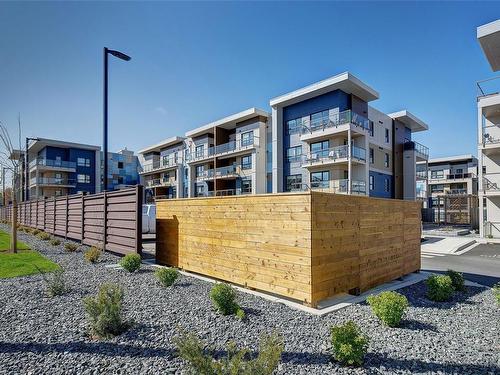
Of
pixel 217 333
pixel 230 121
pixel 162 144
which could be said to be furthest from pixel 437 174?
pixel 217 333

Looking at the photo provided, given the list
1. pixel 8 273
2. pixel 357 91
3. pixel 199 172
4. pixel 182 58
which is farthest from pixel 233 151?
pixel 8 273

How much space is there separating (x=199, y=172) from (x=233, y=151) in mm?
8110

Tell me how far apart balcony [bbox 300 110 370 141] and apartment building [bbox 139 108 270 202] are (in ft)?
22.4

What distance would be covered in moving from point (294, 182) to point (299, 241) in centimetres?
2267

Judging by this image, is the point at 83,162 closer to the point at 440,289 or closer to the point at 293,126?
the point at 293,126

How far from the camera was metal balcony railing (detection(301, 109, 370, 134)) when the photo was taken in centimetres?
2377

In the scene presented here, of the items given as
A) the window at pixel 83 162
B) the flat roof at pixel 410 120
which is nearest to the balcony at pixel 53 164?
the window at pixel 83 162

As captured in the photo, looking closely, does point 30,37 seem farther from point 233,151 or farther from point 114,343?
point 233,151

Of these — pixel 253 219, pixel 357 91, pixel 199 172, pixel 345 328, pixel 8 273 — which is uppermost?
pixel 357 91

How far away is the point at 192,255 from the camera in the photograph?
8.09 meters

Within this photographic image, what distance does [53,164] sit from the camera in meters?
43.0

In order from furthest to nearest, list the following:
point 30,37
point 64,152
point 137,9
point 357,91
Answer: point 64,152, point 357,91, point 30,37, point 137,9

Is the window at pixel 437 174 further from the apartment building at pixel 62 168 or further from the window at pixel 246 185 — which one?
the apartment building at pixel 62 168

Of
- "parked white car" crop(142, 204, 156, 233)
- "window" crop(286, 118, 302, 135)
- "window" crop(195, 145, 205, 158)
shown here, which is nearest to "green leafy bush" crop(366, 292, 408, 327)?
"parked white car" crop(142, 204, 156, 233)
